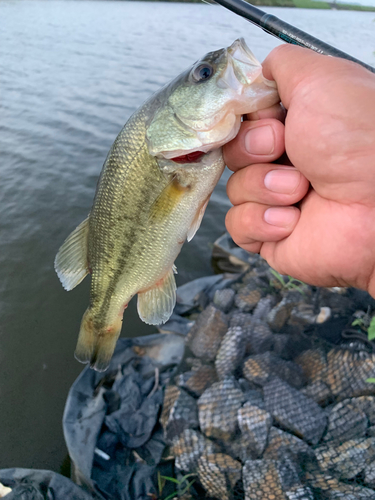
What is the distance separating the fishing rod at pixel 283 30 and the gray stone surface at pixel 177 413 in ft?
9.52

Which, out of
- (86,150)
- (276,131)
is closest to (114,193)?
(276,131)

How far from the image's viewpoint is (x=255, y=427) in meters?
2.71

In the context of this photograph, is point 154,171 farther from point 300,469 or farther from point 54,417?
point 54,417

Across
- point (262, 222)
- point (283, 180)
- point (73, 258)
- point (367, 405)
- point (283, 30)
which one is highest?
point (283, 30)

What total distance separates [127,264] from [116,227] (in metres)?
0.25

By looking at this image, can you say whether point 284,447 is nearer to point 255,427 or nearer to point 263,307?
point 255,427

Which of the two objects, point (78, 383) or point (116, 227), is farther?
point (78, 383)

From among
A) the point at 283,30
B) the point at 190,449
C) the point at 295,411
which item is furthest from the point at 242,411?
the point at 283,30

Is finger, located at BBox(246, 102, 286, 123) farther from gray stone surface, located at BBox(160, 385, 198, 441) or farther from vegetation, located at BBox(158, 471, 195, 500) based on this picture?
vegetation, located at BBox(158, 471, 195, 500)

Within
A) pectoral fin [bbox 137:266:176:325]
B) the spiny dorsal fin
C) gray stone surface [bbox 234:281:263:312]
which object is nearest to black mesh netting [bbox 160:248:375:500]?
gray stone surface [bbox 234:281:263:312]

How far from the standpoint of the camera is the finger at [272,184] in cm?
155

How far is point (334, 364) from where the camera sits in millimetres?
2992

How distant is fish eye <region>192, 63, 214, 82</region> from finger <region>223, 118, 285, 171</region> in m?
0.26

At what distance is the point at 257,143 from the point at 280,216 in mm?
388
